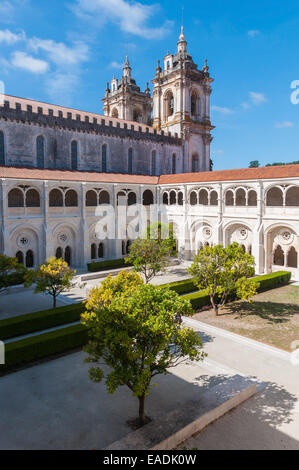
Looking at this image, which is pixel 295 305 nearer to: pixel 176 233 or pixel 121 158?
pixel 176 233

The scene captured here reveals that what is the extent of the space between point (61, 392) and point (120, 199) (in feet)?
84.8

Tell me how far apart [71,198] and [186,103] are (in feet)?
75.1

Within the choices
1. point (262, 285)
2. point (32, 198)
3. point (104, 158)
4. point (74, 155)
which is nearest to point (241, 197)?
point (262, 285)

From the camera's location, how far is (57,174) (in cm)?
3247

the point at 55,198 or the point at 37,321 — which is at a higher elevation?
the point at 55,198

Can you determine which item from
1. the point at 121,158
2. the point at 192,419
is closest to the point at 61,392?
the point at 192,419

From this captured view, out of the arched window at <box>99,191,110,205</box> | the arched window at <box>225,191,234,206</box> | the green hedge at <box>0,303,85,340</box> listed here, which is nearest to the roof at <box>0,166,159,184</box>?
the arched window at <box>99,191,110,205</box>

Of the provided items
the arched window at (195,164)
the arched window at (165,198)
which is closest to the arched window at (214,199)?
the arched window at (165,198)

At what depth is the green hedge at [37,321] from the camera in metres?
16.8

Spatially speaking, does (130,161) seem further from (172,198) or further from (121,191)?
(121,191)

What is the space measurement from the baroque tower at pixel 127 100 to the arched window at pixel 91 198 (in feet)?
73.5

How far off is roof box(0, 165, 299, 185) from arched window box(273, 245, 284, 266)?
7.09 metres

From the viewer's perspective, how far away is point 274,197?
33031 mm

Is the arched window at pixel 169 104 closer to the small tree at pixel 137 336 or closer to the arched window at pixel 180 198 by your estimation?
the arched window at pixel 180 198
